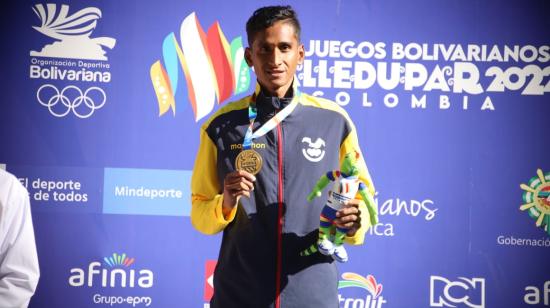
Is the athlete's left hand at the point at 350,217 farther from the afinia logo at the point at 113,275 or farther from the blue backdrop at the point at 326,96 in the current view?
the afinia logo at the point at 113,275

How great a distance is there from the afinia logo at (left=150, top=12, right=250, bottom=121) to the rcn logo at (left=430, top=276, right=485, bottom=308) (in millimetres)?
1737

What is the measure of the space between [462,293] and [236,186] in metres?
2.45

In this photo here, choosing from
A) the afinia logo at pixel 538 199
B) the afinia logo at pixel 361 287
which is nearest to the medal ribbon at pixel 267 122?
the afinia logo at pixel 361 287

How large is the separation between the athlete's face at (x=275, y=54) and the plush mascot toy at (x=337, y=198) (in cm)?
34

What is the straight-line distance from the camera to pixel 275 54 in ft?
6.79

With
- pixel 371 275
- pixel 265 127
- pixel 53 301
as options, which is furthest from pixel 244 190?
pixel 53 301

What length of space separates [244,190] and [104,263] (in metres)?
2.31

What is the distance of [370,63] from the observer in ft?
13.0

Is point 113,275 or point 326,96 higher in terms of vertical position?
point 326,96

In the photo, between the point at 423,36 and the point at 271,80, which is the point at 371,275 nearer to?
the point at 423,36

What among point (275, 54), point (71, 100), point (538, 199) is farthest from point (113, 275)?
point (538, 199)

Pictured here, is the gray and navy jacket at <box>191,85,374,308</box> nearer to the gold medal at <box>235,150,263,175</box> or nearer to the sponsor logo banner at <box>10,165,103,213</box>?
the gold medal at <box>235,150,263,175</box>

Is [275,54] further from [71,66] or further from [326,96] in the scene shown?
[71,66]

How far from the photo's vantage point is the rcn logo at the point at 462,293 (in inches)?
153
